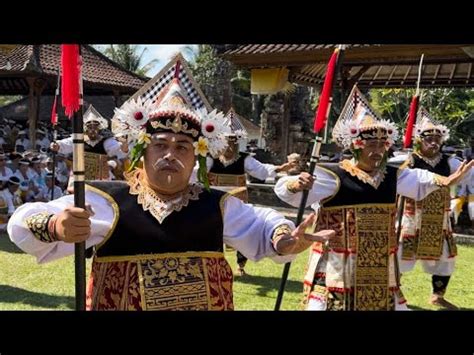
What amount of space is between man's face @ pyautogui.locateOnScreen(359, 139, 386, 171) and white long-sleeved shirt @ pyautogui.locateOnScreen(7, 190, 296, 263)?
1682 mm

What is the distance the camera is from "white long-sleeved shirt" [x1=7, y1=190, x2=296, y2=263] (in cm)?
278

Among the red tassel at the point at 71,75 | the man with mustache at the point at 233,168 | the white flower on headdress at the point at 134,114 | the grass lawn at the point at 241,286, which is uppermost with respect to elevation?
the red tassel at the point at 71,75

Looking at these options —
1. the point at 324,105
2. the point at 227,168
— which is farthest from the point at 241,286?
the point at 324,105

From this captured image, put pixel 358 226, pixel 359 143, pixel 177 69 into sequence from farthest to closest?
pixel 359 143 → pixel 358 226 → pixel 177 69

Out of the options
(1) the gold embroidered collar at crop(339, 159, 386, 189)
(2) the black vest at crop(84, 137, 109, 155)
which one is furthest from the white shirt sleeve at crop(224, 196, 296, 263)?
(2) the black vest at crop(84, 137, 109, 155)

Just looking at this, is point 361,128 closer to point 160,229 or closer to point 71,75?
point 160,229

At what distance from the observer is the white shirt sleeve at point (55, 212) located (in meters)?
2.76

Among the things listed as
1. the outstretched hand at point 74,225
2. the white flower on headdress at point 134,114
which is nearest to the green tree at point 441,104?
the white flower on headdress at point 134,114

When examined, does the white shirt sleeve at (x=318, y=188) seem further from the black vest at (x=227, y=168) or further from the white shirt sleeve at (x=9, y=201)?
the white shirt sleeve at (x=9, y=201)

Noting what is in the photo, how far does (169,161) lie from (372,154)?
7.28ft

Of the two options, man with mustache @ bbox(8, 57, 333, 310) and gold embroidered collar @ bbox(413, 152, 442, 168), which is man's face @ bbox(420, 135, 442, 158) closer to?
gold embroidered collar @ bbox(413, 152, 442, 168)

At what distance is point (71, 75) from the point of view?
2.58 metres

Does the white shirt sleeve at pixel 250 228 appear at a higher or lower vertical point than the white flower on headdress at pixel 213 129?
lower
